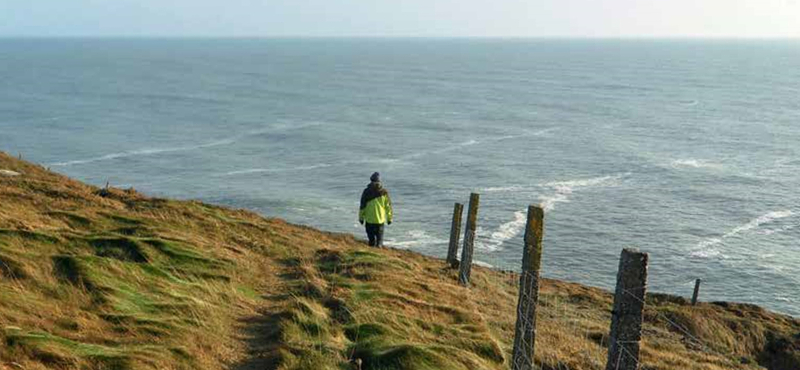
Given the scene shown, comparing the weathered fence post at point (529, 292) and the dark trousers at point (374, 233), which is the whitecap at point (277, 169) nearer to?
the dark trousers at point (374, 233)

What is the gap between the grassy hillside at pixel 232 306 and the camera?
9.48m

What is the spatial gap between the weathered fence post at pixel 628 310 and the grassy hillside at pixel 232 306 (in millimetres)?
2812

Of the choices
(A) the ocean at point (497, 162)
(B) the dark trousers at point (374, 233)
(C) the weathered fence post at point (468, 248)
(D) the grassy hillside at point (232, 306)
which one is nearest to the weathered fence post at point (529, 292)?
(D) the grassy hillside at point (232, 306)

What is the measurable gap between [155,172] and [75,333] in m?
69.7

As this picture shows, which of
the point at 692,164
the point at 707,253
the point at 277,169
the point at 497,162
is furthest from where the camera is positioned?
the point at 497,162

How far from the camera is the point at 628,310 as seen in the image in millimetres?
7324

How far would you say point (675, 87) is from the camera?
17175cm

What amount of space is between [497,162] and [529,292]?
2764 inches

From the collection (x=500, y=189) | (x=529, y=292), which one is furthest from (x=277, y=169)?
(x=529, y=292)

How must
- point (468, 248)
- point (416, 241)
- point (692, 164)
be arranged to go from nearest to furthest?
point (468, 248)
point (416, 241)
point (692, 164)

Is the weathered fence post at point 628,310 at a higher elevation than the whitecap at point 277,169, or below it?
higher

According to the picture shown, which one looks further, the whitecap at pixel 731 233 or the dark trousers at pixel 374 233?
the whitecap at pixel 731 233

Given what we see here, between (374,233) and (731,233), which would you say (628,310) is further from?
(731,233)

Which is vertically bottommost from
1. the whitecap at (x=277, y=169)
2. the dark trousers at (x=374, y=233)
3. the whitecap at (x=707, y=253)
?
the whitecap at (x=707, y=253)
